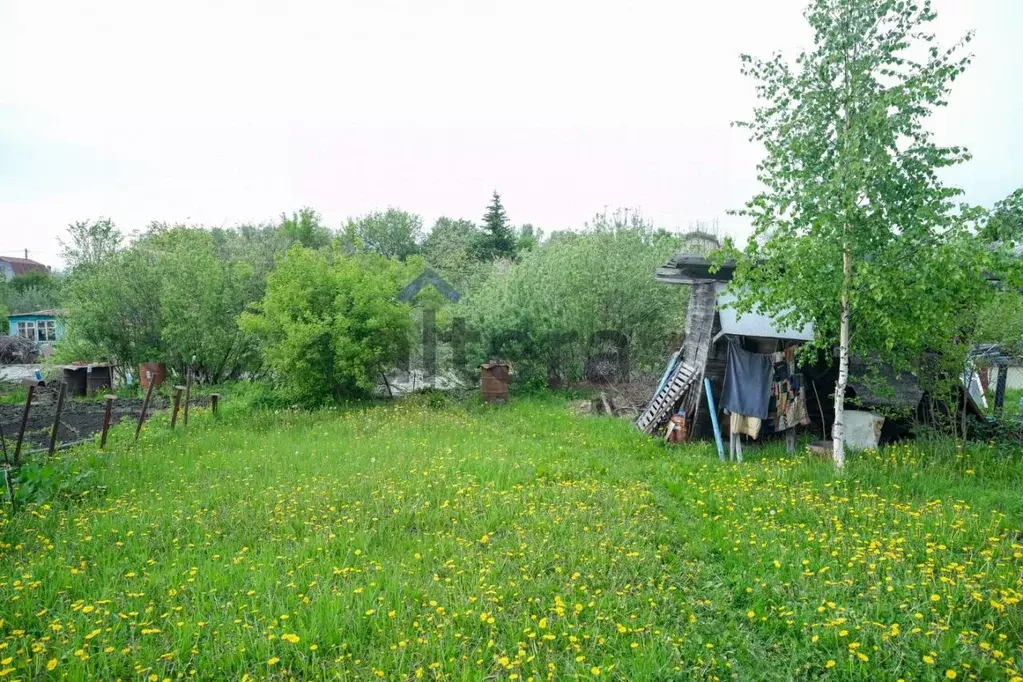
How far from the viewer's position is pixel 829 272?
7.50 m

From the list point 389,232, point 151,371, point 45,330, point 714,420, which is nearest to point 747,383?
point 714,420

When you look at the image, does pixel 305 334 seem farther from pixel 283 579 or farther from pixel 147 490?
pixel 283 579

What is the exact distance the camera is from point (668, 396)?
10.3 metres

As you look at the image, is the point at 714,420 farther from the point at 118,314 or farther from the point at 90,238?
the point at 90,238

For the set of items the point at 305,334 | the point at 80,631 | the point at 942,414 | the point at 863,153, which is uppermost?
the point at 863,153

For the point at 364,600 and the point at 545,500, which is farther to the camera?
the point at 545,500

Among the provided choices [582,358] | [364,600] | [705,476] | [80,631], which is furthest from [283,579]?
[582,358]

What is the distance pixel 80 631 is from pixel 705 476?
6.27 m

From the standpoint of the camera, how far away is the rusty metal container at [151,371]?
17.0 m

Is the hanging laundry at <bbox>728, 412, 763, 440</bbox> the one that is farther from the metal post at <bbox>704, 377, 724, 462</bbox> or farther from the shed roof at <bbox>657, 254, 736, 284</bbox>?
the shed roof at <bbox>657, 254, 736, 284</bbox>

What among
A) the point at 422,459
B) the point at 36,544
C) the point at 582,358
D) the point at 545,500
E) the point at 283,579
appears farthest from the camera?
the point at 582,358

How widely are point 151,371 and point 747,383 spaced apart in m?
15.2

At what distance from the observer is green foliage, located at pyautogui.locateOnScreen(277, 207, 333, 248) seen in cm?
4272

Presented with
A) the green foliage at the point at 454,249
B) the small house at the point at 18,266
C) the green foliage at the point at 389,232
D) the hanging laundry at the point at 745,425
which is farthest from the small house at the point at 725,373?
the small house at the point at 18,266
